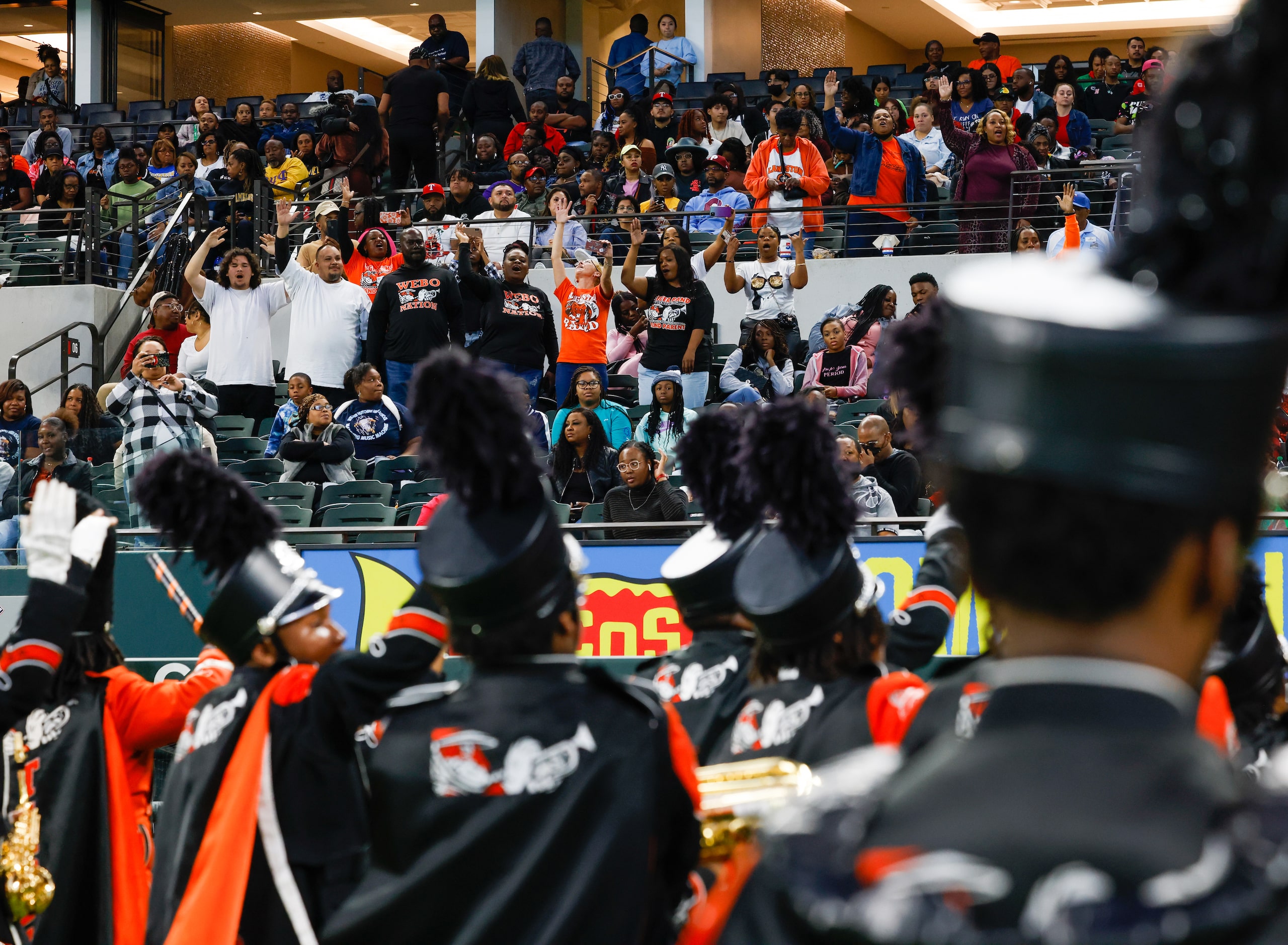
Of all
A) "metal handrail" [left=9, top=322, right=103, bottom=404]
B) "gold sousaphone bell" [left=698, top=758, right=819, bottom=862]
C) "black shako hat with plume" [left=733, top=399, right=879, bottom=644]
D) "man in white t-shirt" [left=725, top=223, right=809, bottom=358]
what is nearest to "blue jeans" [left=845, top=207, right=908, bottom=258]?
"man in white t-shirt" [left=725, top=223, right=809, bottom=358]

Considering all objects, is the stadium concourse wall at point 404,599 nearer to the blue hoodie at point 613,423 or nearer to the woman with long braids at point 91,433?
the woman with long braids at point 91,433

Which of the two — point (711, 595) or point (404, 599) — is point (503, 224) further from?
point (711, 595)

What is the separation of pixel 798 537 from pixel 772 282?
30.5 feet

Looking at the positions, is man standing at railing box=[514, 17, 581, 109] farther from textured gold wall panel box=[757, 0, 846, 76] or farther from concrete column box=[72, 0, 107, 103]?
concrete column box=[72, 0, 107, 103]

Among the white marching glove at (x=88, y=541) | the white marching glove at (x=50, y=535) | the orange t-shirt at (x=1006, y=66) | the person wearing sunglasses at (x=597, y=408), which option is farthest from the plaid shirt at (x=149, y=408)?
the orange t-shirt at (x=1006, y=66)

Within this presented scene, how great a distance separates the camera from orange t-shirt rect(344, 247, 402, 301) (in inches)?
520

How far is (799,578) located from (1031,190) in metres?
10.7

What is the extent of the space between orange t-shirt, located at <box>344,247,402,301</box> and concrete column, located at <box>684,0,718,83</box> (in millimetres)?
8590

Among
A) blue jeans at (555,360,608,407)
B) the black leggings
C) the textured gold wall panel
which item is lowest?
blue jeans at (555,360,608,407)

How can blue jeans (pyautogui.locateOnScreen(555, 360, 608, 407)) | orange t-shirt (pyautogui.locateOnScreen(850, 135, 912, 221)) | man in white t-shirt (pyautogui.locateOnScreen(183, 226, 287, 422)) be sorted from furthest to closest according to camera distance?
orange t-shirt (pyautogui.locateOnScreen(850, 135, 912, 221))
man in white t-shirt (pyautogui.locateOnScreen(183, 226, 287, 422))
blue jeans (pyautogui.locateOnScreen(555, 360, 608, 407))

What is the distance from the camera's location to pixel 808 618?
3.23m

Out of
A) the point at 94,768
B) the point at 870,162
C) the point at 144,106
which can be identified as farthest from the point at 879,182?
the point at 144,106

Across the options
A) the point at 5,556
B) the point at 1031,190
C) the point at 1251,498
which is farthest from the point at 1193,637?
the point at 1031,190

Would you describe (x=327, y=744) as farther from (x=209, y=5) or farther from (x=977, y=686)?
(x=209, y=5)
